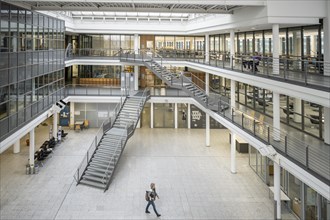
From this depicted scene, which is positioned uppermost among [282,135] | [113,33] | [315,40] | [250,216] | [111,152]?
[113,33]

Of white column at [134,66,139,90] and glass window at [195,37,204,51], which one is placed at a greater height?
glass window at [195,37,204,51]

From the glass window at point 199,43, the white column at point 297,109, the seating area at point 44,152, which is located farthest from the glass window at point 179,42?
the white column at point 297,109

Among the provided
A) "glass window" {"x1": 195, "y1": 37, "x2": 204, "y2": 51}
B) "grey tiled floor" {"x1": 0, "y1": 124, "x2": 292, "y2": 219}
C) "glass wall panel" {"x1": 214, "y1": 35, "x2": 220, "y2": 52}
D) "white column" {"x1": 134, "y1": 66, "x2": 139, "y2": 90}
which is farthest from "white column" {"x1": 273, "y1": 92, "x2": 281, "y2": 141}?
"glass window" {"x1": 195, "y1": 37, "x2": 204, "y2": 51}

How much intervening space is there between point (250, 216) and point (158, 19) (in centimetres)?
2179

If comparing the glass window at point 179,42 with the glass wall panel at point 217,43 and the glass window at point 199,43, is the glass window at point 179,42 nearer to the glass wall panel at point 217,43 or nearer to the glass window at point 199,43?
the glass window at point 199,43

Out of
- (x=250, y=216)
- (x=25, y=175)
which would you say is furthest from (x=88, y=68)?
(x=250, y=216)

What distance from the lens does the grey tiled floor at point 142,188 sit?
13547 mm

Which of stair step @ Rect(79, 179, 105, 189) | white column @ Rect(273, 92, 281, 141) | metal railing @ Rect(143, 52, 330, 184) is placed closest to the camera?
metal railing @ Rect(143, 52, 330, 184)

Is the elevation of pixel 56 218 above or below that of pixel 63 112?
below

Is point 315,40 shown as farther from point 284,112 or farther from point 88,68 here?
point 88,68

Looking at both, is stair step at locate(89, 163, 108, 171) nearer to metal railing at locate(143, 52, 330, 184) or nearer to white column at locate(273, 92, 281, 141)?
metal railing at locate(143, 52, 330, 184)

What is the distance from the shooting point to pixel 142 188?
52.9 feet

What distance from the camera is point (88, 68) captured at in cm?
3334

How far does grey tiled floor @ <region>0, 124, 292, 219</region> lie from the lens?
1355cm
